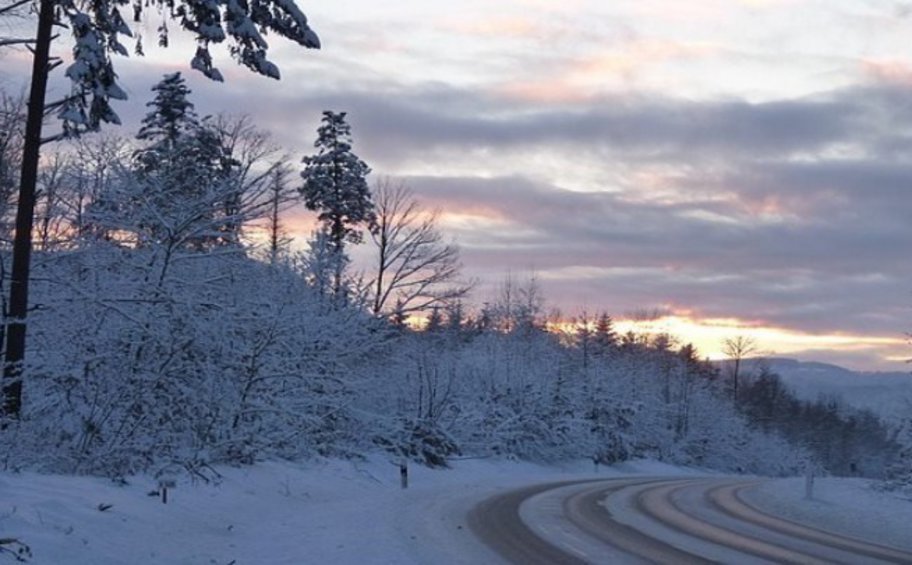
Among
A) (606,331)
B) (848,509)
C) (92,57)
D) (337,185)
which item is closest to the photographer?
(92,57)

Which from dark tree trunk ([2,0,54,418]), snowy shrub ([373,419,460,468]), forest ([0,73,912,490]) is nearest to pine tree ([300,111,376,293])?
forest ([0,73,912,490])

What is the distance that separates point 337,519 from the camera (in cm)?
1633

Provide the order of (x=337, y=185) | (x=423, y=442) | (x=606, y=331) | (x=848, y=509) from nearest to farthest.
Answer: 1. (x=848, y=509)
2. (x=423, y=442)
3. (x=337, y=185)
4. (x=606, y=331)

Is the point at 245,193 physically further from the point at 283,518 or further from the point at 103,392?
the point at 283,518

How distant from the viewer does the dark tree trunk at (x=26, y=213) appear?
47.8 ft

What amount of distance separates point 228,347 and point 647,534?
28.6 ft

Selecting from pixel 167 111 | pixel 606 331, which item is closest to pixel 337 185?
pixel 167 111

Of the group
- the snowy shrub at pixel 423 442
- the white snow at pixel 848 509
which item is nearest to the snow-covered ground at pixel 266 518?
the white snow at pixel 848 509

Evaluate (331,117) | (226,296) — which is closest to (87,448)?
(226,296)

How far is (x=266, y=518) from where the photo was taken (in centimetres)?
1567

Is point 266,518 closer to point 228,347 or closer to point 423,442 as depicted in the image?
point 228,347

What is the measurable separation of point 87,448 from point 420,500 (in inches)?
334

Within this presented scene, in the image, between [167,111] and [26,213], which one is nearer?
[26,213]

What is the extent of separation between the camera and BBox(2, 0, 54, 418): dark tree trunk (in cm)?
1458
